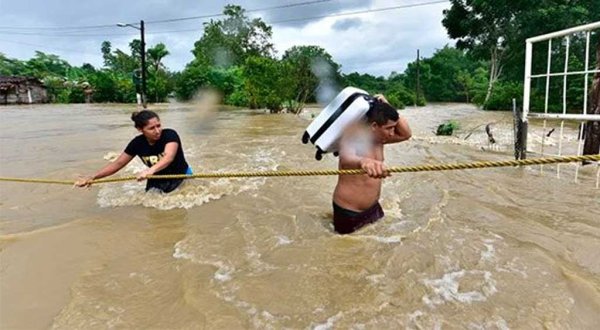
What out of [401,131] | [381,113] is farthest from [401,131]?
[381,113]

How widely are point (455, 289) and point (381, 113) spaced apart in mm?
1339

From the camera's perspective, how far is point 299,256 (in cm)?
339

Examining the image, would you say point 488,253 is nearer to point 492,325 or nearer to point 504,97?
point 492,325

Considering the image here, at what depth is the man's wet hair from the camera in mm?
3229

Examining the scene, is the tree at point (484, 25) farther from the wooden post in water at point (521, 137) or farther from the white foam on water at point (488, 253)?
the white foam on water at point (488, 253)

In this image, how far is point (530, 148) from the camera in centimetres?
928

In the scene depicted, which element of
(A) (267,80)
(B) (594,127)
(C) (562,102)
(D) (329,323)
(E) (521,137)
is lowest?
(D) (329,323)

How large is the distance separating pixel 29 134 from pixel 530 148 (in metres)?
14.0

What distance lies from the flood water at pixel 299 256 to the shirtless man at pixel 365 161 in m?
0.15

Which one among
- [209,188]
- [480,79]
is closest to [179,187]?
[209,188]

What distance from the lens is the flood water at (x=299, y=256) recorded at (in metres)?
2.48

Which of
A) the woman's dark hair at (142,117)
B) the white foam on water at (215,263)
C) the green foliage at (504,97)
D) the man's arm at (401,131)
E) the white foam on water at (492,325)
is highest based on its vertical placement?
the green foliage at (504,97)

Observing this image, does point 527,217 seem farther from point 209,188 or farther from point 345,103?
point 209,188

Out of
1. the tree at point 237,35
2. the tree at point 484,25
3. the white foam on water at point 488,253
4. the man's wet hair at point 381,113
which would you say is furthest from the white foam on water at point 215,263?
the tree at point 237,35
